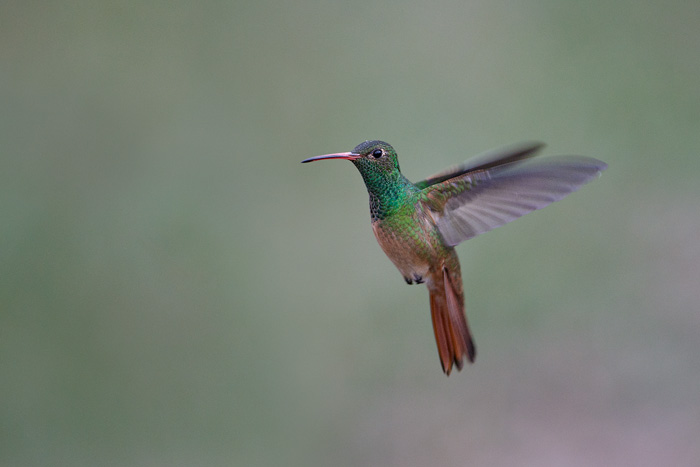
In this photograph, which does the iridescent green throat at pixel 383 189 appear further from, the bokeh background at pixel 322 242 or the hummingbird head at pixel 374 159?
the bokeh background at pixel 322 242

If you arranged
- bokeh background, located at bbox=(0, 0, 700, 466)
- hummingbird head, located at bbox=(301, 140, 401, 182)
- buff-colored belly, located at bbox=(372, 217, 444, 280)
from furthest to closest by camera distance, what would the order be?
bokeh background, located at bbox=(0, 0, 700, 466) < buff-colored belly, located at bbox=(372, 217, 444, 280) < hummingbird head, located at bbox=(301, 140, 401, 182)

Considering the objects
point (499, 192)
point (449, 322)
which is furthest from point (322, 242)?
point (499, 192)

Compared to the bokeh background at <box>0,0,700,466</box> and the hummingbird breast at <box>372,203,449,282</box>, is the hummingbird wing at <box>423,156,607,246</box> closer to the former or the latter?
the hummingbird breast at <box>372,203,449,282</box>

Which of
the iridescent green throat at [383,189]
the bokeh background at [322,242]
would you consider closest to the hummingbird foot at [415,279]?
the iridescent green throat at [383,189]

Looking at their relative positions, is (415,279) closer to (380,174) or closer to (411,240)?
(411,240)

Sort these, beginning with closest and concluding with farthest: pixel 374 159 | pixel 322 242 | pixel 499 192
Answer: pixel 374 159, pixel 499 192, pixel 322 242

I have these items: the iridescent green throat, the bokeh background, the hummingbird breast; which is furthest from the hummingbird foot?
Answer: the bokeh background
